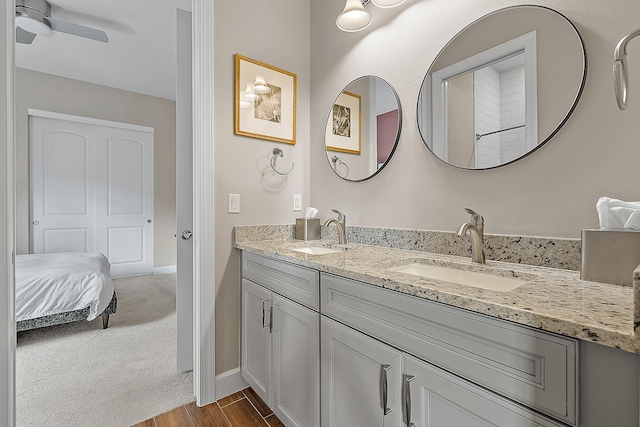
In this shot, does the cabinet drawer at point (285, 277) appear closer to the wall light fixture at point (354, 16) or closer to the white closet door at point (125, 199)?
the wall light fixture at point (354, 16)

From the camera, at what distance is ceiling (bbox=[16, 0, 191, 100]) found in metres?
2.67

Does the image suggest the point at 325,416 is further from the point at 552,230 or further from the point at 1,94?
the point at 1,94

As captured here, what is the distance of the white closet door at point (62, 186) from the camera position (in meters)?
4.00

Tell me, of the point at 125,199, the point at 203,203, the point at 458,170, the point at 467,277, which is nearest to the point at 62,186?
the point at 125,199

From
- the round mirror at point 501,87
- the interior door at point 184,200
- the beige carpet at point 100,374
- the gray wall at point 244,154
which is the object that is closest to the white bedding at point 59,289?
the beige carpet at point 100,374

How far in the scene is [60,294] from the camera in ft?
8.29

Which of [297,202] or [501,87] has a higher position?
[501,87]

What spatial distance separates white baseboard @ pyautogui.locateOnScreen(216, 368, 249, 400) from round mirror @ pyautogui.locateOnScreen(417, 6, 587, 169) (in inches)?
68.1

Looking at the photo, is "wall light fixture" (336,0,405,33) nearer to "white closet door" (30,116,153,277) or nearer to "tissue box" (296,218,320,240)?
"tissue box" (296,218,320,240)

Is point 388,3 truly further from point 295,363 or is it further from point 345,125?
point 295,363

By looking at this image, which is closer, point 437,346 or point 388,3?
point 437,346

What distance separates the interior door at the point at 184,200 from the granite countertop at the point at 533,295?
1036mm

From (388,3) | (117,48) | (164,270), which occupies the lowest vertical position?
(164,270)

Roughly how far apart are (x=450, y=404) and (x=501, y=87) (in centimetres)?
120
